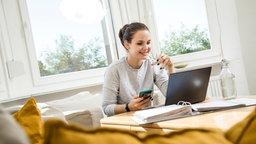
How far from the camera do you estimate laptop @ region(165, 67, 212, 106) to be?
5.51 feet

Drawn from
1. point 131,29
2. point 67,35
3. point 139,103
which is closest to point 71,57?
point 67,35

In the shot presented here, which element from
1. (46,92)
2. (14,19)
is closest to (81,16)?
(14,19)

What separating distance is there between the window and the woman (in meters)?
1.02

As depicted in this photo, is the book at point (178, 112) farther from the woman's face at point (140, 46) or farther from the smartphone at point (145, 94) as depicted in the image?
the woman's face at point (140, 46)

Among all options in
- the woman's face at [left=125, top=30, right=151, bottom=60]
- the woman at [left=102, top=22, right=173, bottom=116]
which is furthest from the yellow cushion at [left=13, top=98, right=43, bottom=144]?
the woman's face at [left=125, top=30, right=151, bottom=60]

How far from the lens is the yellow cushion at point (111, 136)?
45cm

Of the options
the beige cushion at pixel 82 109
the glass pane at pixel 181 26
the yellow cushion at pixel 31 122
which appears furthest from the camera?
the glass pane at pixel 181 26

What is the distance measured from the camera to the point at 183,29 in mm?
3516

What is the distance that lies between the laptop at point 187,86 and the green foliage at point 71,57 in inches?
59.7

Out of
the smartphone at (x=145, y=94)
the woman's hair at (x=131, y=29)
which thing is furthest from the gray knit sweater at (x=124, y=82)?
the smartphone at (x=145, y=94)

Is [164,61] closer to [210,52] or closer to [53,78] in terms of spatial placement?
[53,78]

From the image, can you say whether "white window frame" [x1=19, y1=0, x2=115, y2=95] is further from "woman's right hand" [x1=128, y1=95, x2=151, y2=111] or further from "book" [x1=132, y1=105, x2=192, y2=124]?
"book" [x1=132, y1=105, x2=192, y2=124]

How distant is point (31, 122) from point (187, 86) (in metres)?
0.89

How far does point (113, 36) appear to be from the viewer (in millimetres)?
3191
